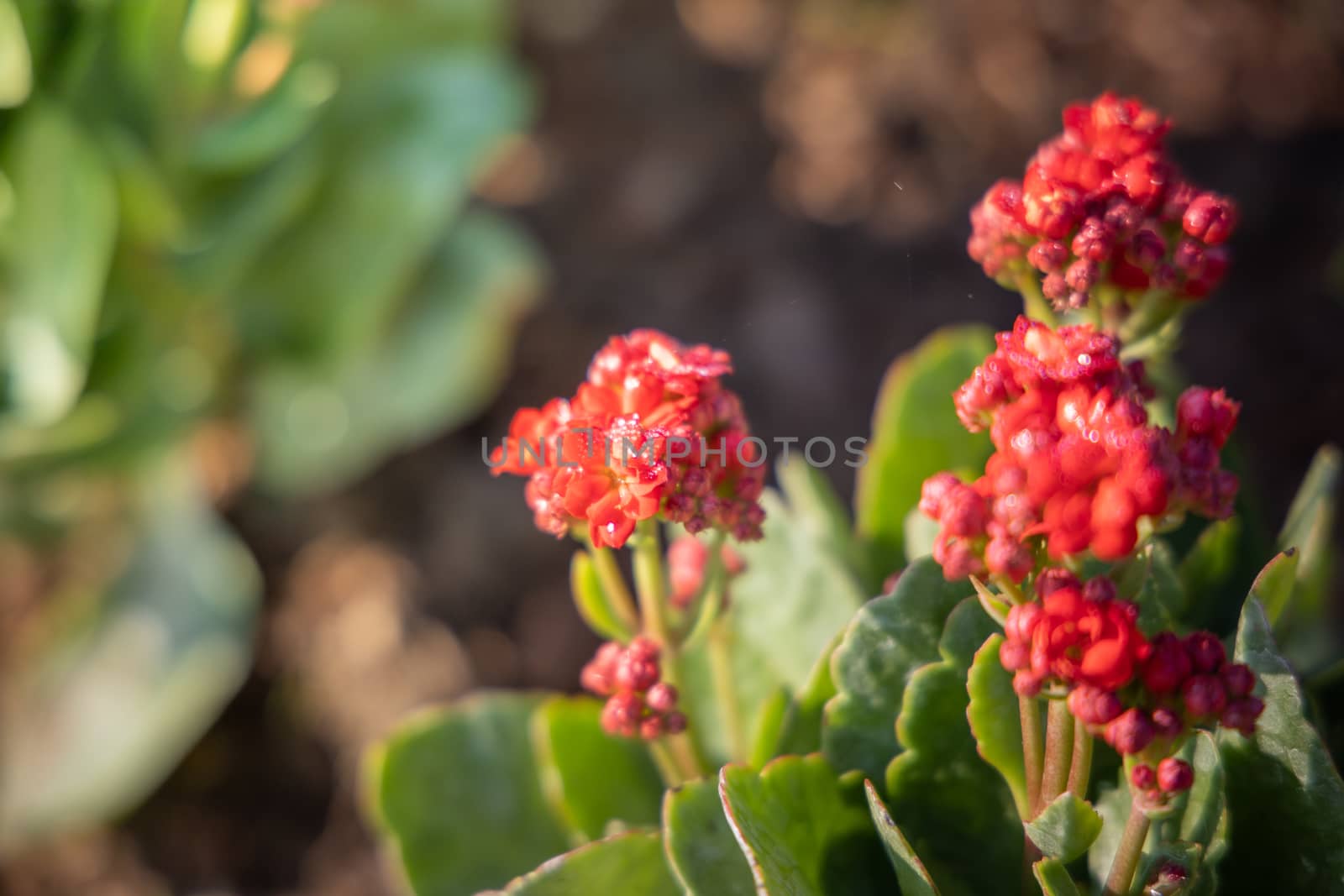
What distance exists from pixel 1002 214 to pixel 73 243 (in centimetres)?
109

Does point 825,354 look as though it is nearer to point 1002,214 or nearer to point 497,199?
point 497,199

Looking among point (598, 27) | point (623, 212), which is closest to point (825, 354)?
point (623, 212)

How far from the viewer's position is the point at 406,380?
1773 mm

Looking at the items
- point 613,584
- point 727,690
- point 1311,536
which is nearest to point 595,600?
point 613,584

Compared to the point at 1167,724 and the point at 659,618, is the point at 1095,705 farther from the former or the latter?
the point at 659,618

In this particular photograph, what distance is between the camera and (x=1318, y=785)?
23.5 inches

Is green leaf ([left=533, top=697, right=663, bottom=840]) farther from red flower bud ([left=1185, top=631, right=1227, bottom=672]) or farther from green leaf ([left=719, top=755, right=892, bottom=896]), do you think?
red flower bud ([left=1185, top=631, right=1227, bottom=672])

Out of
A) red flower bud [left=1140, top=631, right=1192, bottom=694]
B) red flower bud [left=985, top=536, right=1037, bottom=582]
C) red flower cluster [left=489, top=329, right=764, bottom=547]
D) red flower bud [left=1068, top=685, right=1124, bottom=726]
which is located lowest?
red flower bud [left=1068, top=685, right=1124, bottom=726]

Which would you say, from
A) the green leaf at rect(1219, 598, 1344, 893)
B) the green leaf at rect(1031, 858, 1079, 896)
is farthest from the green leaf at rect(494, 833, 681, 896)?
the green leaf at rect(1219, 598, 1344, 893)

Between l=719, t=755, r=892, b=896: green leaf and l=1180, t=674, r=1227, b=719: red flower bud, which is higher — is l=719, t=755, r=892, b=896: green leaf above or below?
below

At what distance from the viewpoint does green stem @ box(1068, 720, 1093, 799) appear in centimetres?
56

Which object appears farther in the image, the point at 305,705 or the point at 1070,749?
the point at 305,705

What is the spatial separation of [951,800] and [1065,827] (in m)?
0.12

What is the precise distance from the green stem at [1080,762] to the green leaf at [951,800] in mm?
86
